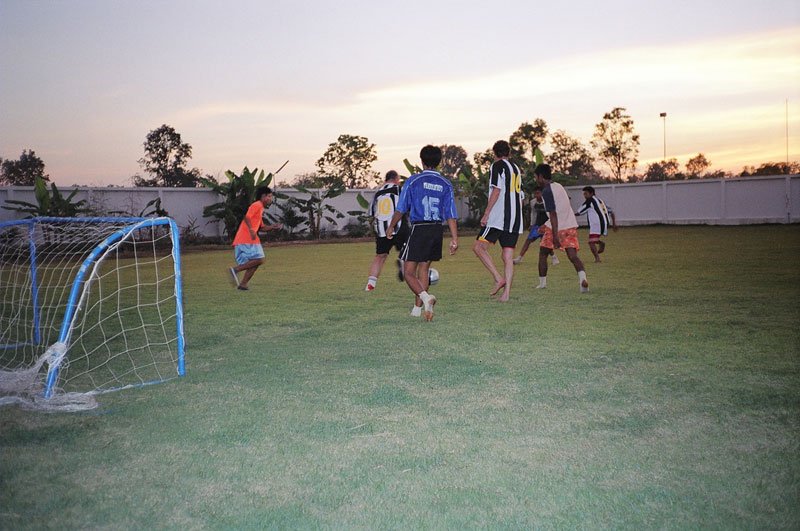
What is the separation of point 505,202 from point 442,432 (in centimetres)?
542

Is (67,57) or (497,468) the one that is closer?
(497,468)

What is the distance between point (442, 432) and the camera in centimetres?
354

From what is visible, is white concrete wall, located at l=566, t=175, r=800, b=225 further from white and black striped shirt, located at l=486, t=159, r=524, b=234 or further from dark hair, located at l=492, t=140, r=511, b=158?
dark hair, located at l=492, t=140, r=511, b=158

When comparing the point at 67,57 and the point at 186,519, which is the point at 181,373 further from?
the point at 67,57

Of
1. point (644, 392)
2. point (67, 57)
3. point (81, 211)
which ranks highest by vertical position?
point (67, 57)

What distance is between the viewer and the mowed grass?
2631mm

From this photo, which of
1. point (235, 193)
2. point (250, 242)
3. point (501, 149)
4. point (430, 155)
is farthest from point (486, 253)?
point (235, 193)

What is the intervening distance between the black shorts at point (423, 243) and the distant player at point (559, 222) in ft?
7.91

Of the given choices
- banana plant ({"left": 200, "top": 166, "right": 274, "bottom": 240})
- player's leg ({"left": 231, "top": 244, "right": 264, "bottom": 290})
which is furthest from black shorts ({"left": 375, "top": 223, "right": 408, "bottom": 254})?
banana plant ({"left": 200, "top": 166, "right": 274, "bottom": 240})

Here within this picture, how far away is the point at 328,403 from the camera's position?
4.12 metres

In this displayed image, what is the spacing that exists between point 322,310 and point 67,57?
11.1 metres

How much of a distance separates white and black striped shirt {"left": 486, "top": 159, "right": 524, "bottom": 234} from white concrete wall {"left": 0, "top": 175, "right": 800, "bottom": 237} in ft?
62.1

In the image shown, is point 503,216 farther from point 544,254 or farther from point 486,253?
point 544,254

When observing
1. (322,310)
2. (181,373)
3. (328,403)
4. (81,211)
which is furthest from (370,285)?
(81,211)
